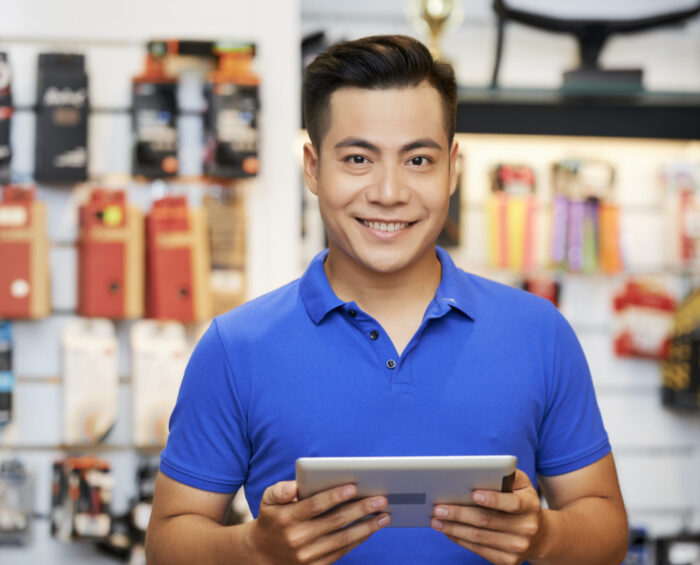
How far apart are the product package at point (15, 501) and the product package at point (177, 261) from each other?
64 cm

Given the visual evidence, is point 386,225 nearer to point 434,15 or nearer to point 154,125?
point 154,125

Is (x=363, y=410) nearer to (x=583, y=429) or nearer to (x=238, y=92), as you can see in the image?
(x=583, y=429)

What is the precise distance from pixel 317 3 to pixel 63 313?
1.51 metres

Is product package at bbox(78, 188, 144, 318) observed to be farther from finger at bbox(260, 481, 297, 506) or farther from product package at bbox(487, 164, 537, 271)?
finger at bbox(260, 481, 297, 506)

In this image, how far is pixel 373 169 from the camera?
1.35 m

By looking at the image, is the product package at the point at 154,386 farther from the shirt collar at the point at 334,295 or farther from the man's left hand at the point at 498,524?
the man's left hand at the point at 498,524

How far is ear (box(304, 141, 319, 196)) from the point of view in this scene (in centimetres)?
148

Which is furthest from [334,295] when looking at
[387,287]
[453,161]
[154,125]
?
[154,125]

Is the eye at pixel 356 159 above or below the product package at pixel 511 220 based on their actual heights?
above

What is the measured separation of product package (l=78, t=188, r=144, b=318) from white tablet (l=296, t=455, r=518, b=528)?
Answer: 1632 mm

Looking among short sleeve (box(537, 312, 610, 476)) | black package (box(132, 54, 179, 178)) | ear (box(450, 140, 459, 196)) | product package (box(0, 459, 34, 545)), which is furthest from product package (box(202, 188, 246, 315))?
short sleeve (box(537, 312, 610, 476))

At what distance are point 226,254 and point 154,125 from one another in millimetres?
452

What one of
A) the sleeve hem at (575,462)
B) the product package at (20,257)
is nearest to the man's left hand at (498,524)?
the sleeve hem at (575,462)

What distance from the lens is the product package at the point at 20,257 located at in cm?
257
